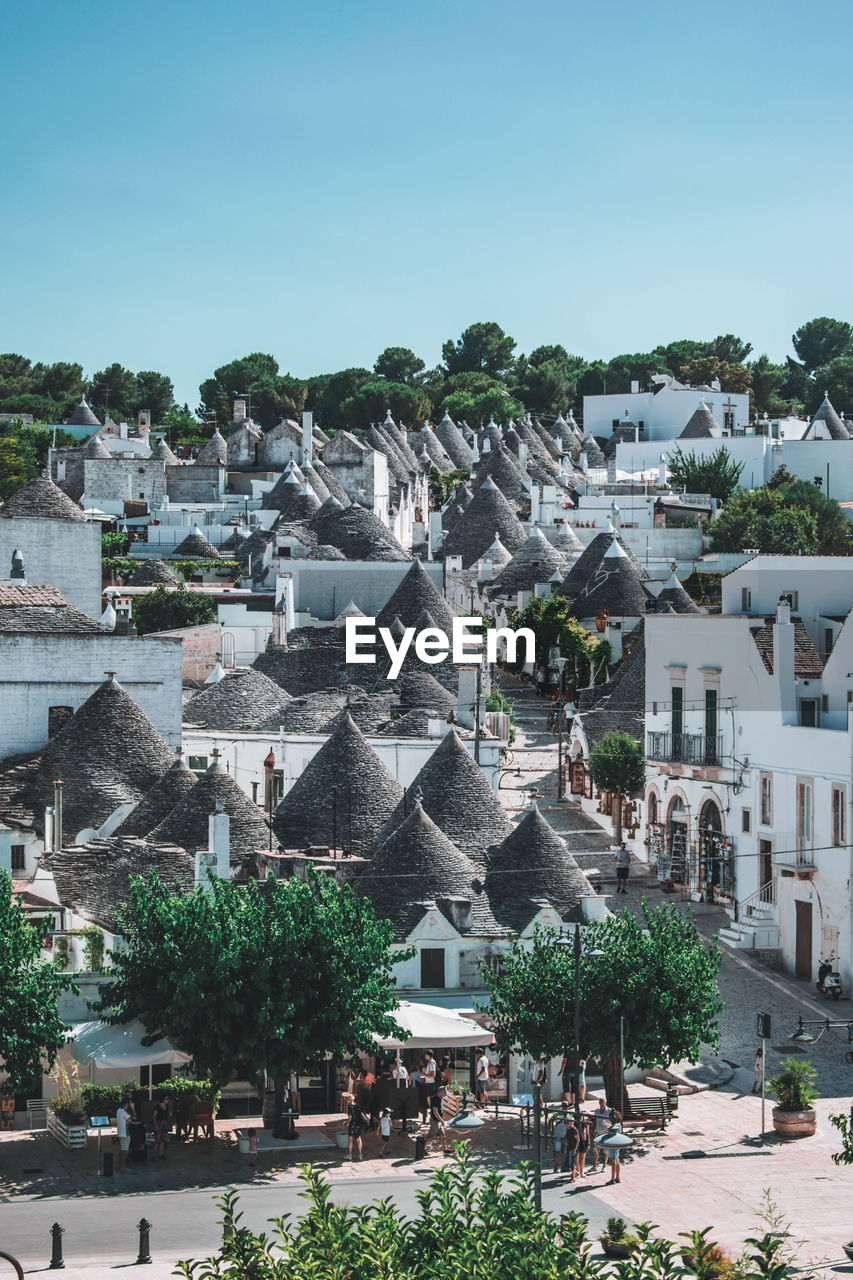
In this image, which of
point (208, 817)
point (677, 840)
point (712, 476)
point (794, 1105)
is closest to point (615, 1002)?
point (794, 1105)

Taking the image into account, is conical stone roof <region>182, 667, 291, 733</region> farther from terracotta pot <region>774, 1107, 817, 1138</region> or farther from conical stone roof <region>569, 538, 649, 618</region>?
terracotta pot <region>774, 1107, 817, 1138</region>

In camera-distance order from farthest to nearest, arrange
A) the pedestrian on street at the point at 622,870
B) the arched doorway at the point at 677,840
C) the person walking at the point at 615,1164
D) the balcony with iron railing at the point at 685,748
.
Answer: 1. the arched doorway at the point at 677,840
2. the balcony with iron railing at the point at 685,748
3. the pedestrian on street at the point at 622,870
4. the person walking at the point at 615,1164

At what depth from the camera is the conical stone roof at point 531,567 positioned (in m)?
78.2

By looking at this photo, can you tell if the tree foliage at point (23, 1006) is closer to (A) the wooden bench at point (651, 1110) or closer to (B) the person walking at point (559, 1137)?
(B) the person walking at point (559, 1137)

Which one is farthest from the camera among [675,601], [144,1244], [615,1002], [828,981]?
[675,601]

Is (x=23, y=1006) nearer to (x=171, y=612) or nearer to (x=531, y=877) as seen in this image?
(x=531, y=877)

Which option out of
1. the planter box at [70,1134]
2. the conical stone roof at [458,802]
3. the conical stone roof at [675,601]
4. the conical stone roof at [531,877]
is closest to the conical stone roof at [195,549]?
the conical stone roof at [675,601]

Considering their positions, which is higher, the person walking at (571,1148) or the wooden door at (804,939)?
the wooden door at (804,939)

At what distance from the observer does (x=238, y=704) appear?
178ft

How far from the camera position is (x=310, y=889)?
33031mm

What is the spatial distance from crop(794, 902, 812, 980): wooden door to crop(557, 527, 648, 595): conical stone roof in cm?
3371

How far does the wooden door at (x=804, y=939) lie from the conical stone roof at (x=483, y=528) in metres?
44.1

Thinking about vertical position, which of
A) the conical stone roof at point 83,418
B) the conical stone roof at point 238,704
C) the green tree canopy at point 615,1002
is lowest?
the green tree canopy at point 615,1002

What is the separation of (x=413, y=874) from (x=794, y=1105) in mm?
8616
